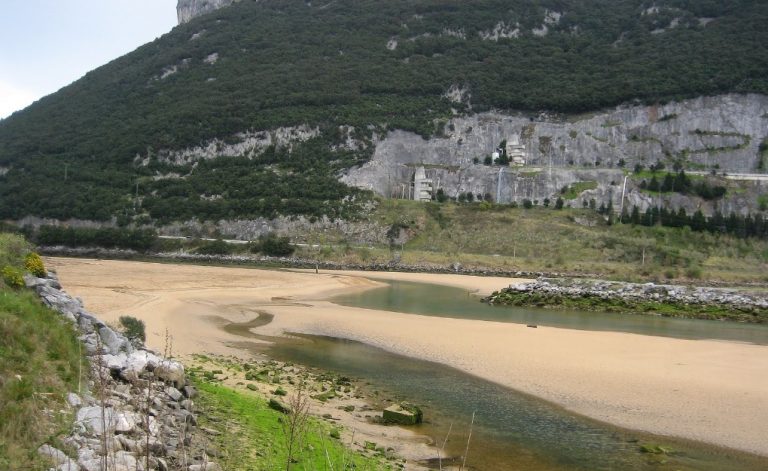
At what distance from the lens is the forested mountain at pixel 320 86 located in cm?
8806

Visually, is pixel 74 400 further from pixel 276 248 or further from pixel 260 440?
pixel 276 248

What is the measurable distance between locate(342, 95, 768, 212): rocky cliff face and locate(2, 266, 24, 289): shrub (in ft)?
260

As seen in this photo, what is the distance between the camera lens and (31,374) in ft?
23.1

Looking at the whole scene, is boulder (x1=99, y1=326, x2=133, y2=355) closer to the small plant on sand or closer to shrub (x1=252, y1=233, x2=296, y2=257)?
the small plant on sand

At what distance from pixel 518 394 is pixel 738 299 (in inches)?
973

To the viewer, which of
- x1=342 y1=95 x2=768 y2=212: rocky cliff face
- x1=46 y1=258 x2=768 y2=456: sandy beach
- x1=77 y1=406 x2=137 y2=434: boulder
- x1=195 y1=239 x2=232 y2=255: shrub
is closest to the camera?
x1=77 y1=406 x2=137 y2=434: boulder

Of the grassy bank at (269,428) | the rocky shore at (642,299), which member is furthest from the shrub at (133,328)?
the rocky shore at (642,299)

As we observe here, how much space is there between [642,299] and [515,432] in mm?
25404

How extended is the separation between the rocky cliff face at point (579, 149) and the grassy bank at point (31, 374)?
80952 millimetres

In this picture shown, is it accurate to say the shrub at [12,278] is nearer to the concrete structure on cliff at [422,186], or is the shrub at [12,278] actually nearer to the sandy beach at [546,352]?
the sandy beach at [546,352]

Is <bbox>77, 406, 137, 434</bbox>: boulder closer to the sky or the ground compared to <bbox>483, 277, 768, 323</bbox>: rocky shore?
closer to the sky

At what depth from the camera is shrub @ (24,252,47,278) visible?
1178 cm

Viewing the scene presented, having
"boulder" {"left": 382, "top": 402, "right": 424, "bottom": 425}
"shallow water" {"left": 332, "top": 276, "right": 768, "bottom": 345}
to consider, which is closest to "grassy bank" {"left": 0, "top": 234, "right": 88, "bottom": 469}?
"boulder" {"left": 382, "top": 402, "right": 424, "bottom": 425}

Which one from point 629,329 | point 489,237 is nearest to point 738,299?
point 629,329
